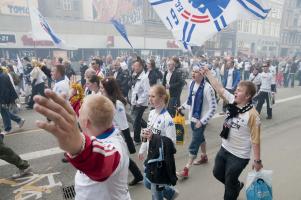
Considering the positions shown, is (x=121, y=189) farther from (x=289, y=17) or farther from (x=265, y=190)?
(x=289, y=17)

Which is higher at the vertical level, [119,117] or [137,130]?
[119,117]

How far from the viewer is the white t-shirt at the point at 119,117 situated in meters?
4.48

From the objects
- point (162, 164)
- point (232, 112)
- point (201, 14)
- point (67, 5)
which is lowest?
point (162, 164)

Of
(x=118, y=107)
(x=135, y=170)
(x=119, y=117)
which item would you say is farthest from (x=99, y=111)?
(x=135, y=170)

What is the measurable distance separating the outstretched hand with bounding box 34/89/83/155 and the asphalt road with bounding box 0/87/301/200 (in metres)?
3.17

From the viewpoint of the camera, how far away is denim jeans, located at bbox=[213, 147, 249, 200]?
11.3 ft

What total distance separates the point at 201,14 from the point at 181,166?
2843 millimetres

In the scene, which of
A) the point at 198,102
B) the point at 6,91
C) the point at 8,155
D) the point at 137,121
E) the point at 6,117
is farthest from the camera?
the point at 6,117

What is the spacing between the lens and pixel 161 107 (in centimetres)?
350

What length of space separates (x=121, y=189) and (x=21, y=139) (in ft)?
18.8

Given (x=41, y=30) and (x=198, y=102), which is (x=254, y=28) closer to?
(x=41, y=30)

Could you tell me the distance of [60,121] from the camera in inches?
49.3

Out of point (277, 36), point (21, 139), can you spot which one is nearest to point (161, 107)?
point (21, 139)

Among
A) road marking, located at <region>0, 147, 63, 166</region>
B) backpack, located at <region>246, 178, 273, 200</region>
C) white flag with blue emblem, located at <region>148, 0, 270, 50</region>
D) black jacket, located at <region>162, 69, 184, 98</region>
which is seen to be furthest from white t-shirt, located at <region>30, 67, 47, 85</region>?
backpack, located at <region>246, 178, 273, 200</region>
